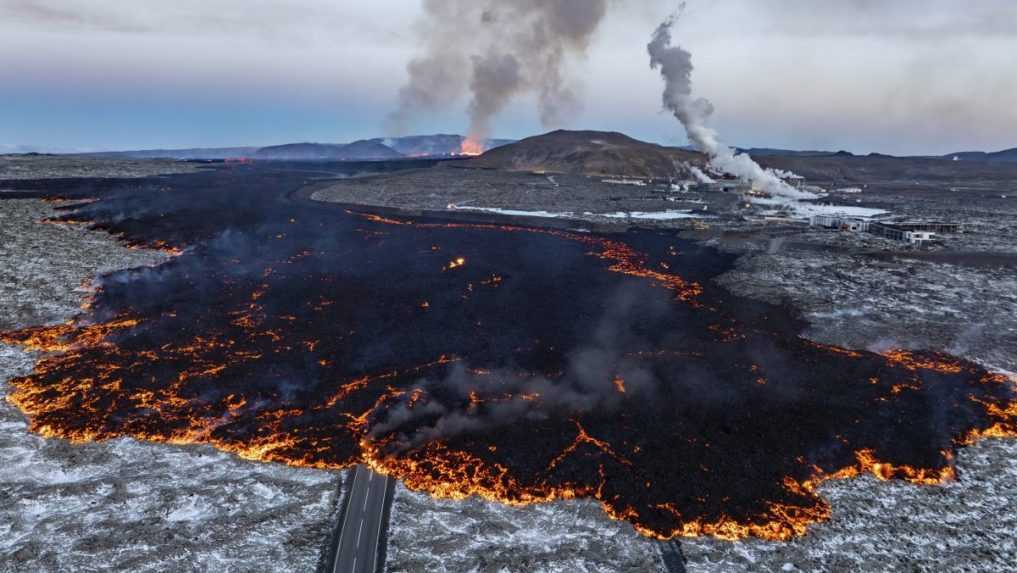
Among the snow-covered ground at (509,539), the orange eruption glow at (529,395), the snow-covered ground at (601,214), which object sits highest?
the snow-covered ground at (601,214)

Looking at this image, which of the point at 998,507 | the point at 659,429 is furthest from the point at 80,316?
the point at 998,507

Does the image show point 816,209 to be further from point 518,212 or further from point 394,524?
point 394,524

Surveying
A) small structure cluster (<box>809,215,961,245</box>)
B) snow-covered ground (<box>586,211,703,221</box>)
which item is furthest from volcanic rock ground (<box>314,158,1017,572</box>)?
snow-covered ground (<box>586,211,703,221</box>)

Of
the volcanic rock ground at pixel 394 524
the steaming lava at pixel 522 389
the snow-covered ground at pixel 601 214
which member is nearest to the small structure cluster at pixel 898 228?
the snow-covered ground at pixel 601 214

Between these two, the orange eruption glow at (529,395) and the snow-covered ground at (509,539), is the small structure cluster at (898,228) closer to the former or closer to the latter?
the orange eruption glow at (529,395)

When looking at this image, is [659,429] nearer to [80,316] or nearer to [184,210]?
[80,316]

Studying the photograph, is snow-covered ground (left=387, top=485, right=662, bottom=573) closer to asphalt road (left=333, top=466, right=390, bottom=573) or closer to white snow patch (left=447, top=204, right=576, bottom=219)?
asphalt road (left=333, top=466, right=390, bottom=573)
